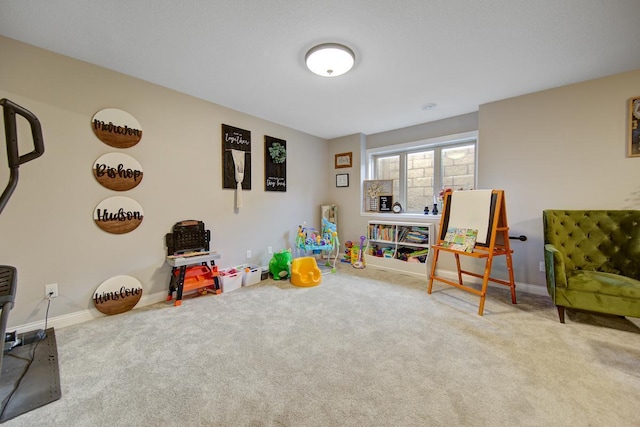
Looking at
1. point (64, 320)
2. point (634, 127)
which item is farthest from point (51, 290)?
point (634, 127)

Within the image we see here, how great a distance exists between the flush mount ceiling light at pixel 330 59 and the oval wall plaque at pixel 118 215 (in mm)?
2238

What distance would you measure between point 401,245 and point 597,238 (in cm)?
211

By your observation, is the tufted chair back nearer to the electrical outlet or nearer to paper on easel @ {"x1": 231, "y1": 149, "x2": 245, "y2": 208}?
paper on easel @ {"x1": 231, "y1": 149, "x2": 245, "y2": 208}

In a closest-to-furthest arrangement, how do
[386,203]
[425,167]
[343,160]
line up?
[425,167] → [386,203] → [343,160]

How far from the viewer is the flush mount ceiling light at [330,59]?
196 cm

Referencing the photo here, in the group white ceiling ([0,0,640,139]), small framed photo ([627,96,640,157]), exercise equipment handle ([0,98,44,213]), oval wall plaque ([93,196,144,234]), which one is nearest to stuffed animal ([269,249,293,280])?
oval wall plaque ([93,196,144,234])

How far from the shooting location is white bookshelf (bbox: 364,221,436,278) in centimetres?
355

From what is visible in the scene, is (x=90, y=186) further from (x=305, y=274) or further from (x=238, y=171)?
(x=305, y=274)

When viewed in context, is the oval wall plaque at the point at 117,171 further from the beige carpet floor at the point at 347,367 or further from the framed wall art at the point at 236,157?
the beige carpet floor at the point at 347,367

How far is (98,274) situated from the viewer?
2.29m

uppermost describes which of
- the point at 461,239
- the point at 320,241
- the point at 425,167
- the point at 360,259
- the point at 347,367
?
the point at 425,167

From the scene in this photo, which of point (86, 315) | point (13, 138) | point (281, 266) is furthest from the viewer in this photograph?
point (281, 266)

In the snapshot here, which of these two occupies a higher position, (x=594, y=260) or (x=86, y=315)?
(x=594, y=260)

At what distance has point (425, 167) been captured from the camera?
3980 mm
